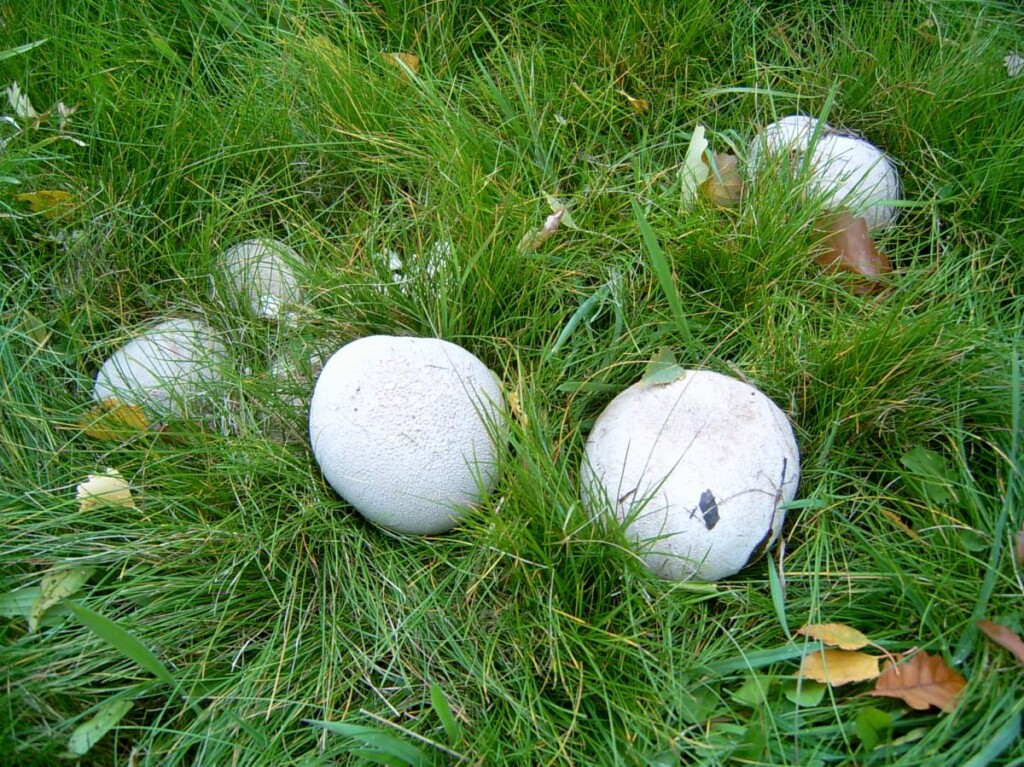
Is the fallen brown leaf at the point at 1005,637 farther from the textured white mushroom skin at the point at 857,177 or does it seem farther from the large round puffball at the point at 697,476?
the textured white mushroom skin at the point at 857,177

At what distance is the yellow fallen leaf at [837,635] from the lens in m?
1.69

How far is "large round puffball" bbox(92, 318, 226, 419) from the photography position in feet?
6.75

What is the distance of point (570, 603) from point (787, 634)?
413 mm

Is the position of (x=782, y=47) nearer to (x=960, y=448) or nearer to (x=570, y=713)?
(x=960, y=448)

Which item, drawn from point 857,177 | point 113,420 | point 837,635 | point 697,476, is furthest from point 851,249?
point 113,420

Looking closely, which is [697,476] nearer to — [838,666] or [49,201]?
[838,666]

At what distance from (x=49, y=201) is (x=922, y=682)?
7.50 feet

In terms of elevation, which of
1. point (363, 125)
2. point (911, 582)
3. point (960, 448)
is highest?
point (363, 125)

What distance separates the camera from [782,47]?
8.57ft

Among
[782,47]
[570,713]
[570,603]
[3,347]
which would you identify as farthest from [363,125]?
[570,713]

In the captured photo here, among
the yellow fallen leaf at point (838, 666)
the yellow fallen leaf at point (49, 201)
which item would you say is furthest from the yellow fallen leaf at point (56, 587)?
the yellow fallen leaf at point (838, 666)

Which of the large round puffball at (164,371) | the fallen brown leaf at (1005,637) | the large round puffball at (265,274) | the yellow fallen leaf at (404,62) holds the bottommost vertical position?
the fallen brown leaf at (1005,637)

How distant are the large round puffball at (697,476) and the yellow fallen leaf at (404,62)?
1224mm

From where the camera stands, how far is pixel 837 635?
5.64 feet
